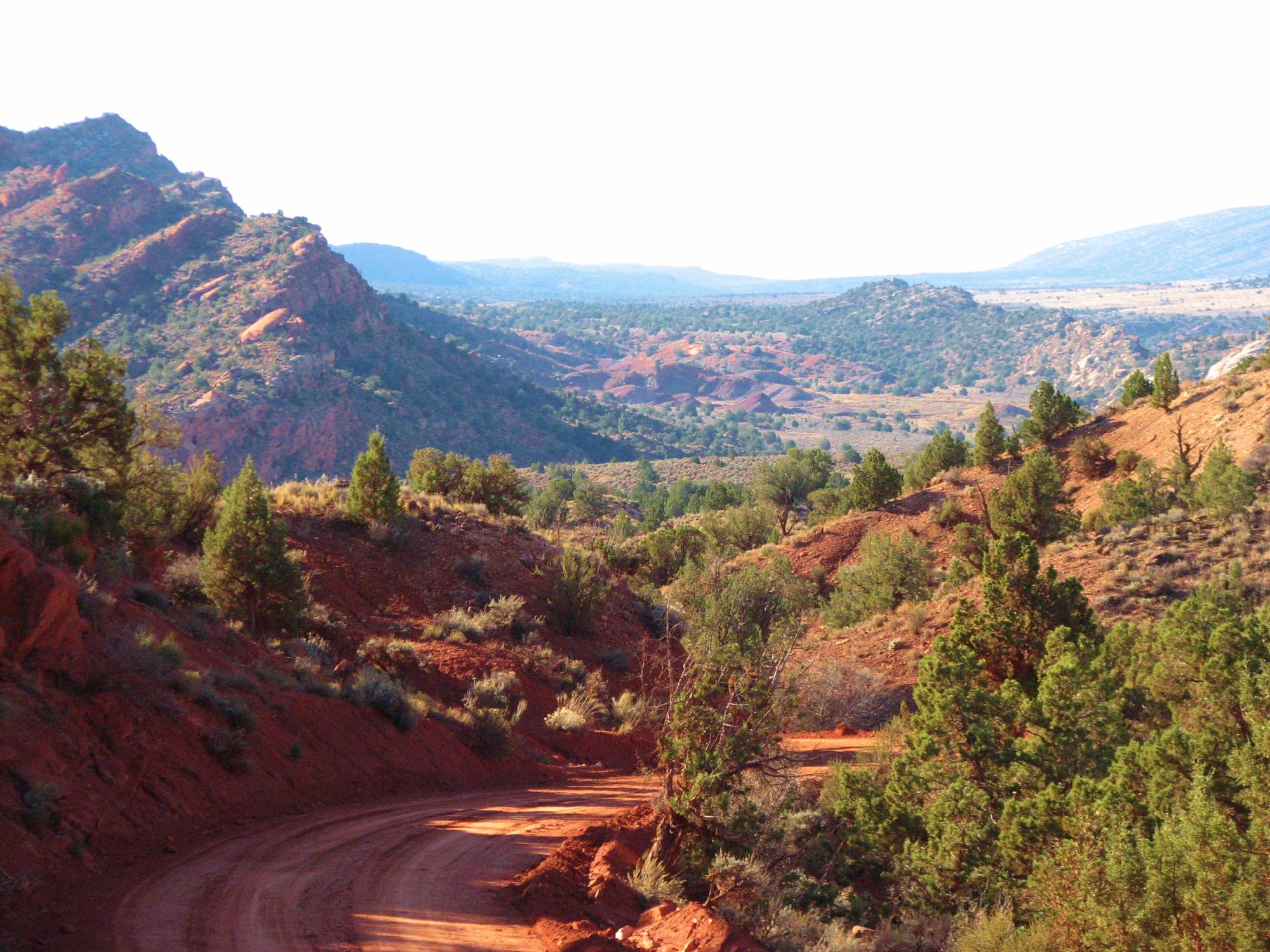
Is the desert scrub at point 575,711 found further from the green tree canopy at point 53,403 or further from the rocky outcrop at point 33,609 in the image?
the rocky outcrop at point 33,609

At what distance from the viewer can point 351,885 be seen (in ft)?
29.7

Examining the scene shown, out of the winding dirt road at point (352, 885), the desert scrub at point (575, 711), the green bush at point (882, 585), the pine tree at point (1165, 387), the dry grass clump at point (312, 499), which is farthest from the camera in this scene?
the pine tree at point (1165, 387)

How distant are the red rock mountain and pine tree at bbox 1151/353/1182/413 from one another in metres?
62.4

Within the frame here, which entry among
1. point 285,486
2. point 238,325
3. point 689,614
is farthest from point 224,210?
point 689,614

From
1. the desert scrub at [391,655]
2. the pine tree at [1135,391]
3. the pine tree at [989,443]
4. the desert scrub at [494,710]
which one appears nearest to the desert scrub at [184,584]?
the desert scrub at [391,655]

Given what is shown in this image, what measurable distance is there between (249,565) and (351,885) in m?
9.44

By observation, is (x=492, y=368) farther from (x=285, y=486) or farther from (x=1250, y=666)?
(x=1250, y=666)

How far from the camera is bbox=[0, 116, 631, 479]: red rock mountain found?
86.1m

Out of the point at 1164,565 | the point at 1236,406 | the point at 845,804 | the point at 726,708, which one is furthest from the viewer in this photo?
the point at 1236,406

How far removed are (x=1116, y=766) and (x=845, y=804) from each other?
3.40 metres

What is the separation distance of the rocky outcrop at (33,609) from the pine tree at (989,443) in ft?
123

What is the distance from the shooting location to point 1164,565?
24734mm

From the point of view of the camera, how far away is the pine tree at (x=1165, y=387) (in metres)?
40.8

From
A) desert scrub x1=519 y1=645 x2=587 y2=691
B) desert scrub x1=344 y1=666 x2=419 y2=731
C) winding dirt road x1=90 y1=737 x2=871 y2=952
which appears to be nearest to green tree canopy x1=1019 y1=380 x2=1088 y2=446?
desert scrub x1=519 y1=645 x2=587 y2=691
